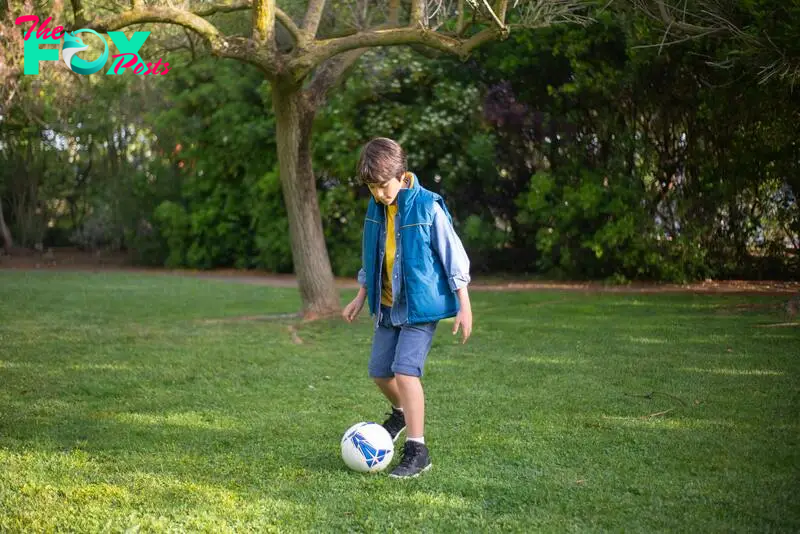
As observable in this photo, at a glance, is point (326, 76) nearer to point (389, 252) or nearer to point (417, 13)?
point (417, 13)

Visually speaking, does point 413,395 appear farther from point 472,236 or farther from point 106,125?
point 106,125

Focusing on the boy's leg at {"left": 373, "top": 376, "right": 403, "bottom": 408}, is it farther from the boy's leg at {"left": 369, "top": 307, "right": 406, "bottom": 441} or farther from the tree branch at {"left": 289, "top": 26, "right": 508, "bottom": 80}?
the tree branch at {"left": 289, "top": 26, "right": 508, "bottom": 80}

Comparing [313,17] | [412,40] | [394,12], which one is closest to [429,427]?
[412,40]

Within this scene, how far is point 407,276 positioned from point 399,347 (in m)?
0.36

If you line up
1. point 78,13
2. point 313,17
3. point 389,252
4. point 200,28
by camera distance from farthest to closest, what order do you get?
point 313,17 → point 78,13 → point 200,28 → point 389,252

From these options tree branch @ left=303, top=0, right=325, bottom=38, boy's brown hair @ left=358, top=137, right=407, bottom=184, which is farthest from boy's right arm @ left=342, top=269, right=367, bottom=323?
tree branch @ left=303, top=0, right=325, bottom=38

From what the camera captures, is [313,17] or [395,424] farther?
[313,17]

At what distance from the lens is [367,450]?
14.5 feet

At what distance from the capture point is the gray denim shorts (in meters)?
4.49

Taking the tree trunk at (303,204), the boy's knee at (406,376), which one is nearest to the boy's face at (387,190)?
the boy's knee at (406,376)

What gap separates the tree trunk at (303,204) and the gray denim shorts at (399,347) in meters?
6.00

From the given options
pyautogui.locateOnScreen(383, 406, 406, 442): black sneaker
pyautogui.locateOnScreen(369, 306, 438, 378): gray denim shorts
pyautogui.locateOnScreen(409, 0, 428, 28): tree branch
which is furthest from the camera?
pyautogui.locateOnScreen(409, 0, 428, 28): tree branch

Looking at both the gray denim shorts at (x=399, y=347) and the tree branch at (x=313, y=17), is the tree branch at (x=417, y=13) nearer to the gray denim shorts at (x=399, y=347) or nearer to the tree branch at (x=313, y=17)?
the tree branch at (x=313, y=17)

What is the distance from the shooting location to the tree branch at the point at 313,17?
961 cm
